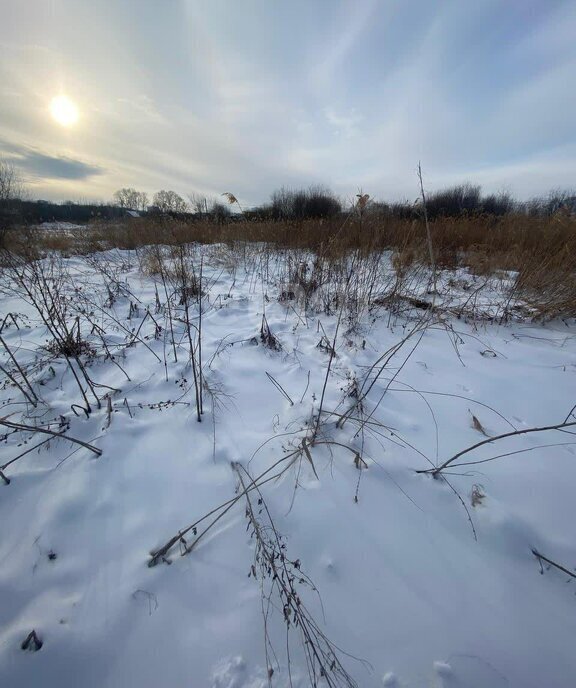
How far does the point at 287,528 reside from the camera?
98cm

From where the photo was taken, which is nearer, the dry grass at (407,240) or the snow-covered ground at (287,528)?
the snow-covered ground at (287,528)

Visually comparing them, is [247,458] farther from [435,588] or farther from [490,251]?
[490,251]

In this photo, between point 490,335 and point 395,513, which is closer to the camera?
point 395,513

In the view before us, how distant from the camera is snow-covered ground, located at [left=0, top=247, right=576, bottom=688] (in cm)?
73

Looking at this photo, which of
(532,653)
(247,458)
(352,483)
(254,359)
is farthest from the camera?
(254,359)

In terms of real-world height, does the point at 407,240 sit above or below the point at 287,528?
above

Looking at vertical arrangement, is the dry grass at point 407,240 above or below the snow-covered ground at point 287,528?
above

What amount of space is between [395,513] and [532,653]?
44cm

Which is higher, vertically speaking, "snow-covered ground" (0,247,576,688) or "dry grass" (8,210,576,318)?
"dry grass" (8,210,576,318)

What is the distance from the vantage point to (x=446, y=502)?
3.42ft

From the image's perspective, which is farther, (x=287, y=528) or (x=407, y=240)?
(x=407, y=240)

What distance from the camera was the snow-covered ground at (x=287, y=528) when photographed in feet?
2.38

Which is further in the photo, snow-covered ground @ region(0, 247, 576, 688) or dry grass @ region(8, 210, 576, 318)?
dry grass @ region(8, 210, 576, 318)

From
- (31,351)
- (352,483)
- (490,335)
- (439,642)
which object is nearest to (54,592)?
(352,483)
